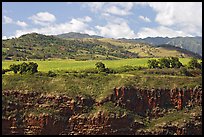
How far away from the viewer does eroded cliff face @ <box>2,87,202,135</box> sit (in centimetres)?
5166

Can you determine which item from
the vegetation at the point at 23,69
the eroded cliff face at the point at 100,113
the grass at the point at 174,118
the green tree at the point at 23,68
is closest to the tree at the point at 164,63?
the eroded cliff face at the point at 100,113

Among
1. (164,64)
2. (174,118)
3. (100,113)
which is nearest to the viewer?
(100,113)

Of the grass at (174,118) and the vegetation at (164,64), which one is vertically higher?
the vegetation at (164,64)

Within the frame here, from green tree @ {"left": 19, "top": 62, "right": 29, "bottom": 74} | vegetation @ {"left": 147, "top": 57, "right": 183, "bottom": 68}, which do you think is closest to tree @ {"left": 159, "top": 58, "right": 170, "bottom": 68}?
vegetation @ {"left": 147, "top": 57, "right": 183, "bottom": 68}

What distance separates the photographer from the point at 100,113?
2053 inches

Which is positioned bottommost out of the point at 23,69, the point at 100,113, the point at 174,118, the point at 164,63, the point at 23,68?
the point at 174,118

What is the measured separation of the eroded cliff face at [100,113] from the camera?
5166 cm

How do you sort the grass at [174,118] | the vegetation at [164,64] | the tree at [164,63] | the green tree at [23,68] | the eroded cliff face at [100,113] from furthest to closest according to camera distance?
the vegetation at [164,64] → the tree at [164,63] → the green tree at [23,68] → the grass at [174,118] → the eroded cliff face at [100,113]

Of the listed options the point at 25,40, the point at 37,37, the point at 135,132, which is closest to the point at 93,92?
the point at 135,132

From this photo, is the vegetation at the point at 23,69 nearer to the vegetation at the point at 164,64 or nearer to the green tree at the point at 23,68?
the green tree at the point at 23,68

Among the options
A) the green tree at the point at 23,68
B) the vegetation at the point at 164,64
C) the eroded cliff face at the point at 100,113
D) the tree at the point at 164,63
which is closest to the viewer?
the eroded cliff face at the point at 100,113

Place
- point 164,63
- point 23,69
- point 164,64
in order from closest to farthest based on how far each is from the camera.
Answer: point 23,69, point 164,64, point 164,63

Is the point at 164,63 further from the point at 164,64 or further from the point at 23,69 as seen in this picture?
the point at 23,69

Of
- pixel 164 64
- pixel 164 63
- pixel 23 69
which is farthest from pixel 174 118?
pixel 23 69
